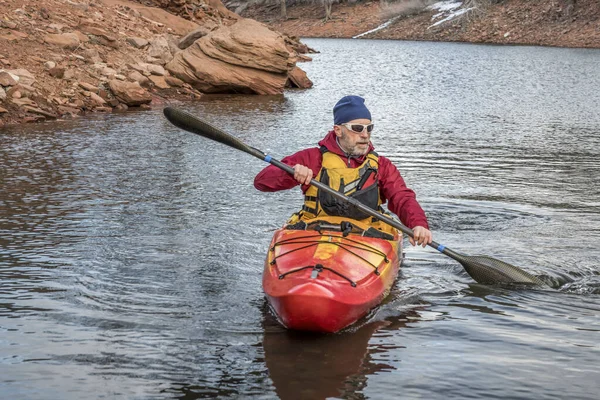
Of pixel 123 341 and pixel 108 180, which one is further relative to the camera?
pixel 108 180

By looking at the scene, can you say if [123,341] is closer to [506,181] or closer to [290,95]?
[506,181]

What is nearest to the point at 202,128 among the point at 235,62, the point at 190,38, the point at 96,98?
the point at 96,98

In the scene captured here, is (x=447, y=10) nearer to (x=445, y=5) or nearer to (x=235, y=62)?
(x=445, y=5)

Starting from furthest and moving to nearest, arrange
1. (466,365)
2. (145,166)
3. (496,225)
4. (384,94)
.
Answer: (384,94) < (145,166) < (496,225) < (466,365)

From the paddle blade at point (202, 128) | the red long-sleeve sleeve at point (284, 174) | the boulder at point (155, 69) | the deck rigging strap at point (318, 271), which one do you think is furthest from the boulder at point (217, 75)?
the deck rigging strap at point (318, 271)

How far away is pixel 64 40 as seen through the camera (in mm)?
20500

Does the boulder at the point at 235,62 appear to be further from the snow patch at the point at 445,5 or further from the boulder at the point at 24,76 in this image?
the snow patch at the point at 445,5

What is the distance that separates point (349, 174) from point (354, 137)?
317mm

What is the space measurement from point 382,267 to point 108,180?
241 inches

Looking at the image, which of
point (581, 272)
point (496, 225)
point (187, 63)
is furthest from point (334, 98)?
point (581, 272)

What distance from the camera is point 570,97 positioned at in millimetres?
22391

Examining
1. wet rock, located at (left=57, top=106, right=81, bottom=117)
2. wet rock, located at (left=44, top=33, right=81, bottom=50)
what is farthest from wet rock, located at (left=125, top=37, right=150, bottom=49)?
wet rock, located at (left=57, top=106, right=81, bottom=117)

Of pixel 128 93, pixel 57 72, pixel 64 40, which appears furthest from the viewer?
pixel 64 40

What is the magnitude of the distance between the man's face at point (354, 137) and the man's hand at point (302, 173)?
500 mm
